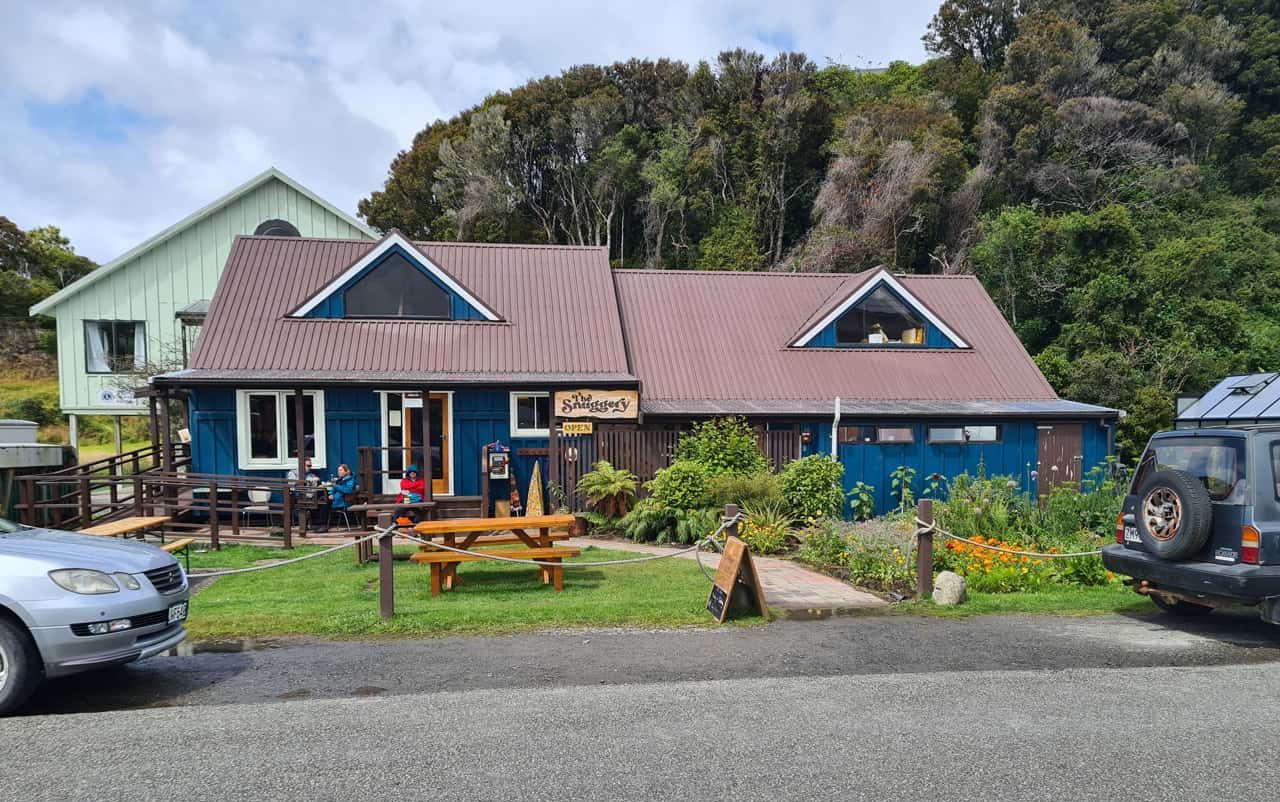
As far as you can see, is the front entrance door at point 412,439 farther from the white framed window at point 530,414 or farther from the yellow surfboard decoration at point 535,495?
the yellow surfboard decoration at point 535,495

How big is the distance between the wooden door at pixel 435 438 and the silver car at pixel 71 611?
9479 mm

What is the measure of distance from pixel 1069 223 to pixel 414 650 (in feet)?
91.5

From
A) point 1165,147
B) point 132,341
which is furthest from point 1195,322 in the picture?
point 132,341

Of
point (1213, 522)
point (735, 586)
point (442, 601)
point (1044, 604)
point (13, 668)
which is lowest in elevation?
point (1044, 604)

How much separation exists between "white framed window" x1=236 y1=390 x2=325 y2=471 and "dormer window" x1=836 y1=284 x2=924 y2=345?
12.3m

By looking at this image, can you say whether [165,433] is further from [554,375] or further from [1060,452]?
[1060,452]

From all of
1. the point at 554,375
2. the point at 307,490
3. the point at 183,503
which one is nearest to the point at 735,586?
the point at 554,375

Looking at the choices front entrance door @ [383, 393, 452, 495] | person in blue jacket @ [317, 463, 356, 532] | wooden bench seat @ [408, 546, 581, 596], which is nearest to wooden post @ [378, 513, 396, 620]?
wooden bench seat @ [408, 546, 581, 596]

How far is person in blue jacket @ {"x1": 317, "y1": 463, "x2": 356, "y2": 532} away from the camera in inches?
534

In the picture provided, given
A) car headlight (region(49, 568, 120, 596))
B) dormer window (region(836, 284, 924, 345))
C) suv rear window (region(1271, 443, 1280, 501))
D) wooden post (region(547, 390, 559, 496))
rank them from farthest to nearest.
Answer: dormer window (region(836, 284, 924, 345)) < wooden post (region(547, 390, 559, 496)) < suv rear window (region(1271, 443, 1280, 501)) < car headlight (region(49, 568, 120, 596))

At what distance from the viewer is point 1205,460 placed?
279 inches

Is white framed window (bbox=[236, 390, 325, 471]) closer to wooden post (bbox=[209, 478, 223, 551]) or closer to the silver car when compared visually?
wooden post (bbox=[209, 478, 223, 551])

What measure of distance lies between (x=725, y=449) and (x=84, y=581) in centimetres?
1004

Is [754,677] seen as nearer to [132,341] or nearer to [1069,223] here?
[132,341]
